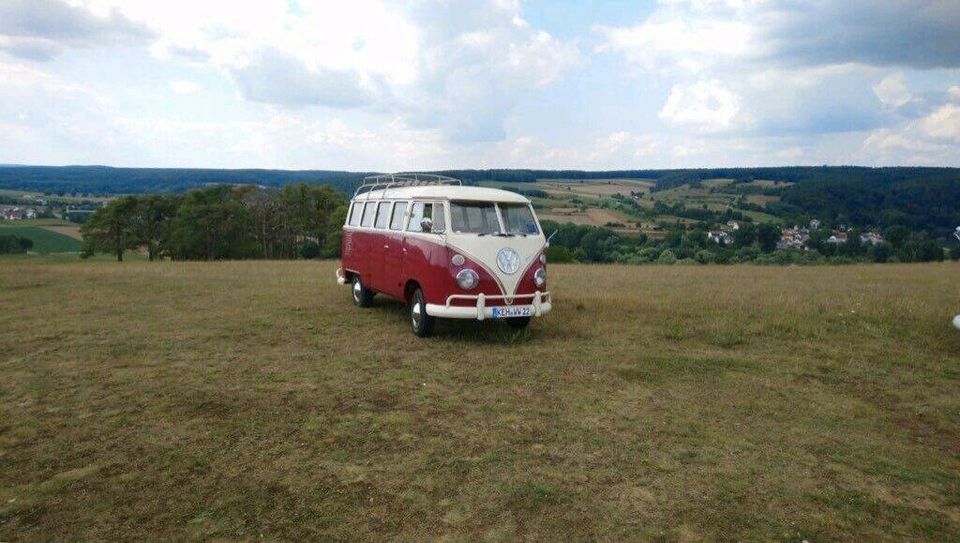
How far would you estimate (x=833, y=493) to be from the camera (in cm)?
480

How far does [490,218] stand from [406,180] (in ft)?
10.3

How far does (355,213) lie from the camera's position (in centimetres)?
1377

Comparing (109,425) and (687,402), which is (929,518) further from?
(109,425)

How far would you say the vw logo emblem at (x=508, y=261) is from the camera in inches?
386

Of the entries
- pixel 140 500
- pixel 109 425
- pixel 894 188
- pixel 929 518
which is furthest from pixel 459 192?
pixel 894 188

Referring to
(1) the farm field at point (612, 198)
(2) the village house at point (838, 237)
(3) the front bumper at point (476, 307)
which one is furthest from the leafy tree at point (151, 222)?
(2) the village house at point (838, 237)

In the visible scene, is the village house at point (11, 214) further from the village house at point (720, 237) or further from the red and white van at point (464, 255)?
the red and white van at point (464, 255)

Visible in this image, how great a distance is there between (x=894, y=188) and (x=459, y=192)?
100650mm

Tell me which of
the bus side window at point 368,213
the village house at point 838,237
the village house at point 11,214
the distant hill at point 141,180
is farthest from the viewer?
the distant hill at point 141,180

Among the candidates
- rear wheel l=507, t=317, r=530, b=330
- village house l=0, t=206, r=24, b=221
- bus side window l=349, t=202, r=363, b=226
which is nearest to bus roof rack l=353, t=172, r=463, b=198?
bus side window l=349, t=202, r=363, b=226

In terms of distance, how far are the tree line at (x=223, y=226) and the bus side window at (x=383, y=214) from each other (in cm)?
4261

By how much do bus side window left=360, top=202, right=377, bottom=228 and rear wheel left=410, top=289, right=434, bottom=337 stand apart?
282 centimetres

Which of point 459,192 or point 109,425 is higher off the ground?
point 459,192

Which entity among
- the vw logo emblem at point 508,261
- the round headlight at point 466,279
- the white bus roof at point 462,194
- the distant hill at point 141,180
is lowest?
the round headlight at point 466,279
